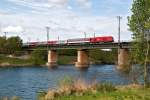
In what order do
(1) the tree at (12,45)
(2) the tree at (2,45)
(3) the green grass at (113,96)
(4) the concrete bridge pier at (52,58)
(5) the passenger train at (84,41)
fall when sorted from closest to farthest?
(3) the green grass at (113,96) < (5) the passenger train at (84,41) < (4) the concrete bridge pier at (52,58) < (2) the tree at (2,45) < (1) the tree at (12,45)

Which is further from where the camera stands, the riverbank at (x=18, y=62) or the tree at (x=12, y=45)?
the tree at (x=12, y=45)

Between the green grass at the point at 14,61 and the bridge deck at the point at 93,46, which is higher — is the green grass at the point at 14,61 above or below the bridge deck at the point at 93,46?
below

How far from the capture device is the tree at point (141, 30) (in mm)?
37866

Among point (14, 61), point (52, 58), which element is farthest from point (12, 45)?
point (52, 58)

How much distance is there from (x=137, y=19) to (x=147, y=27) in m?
1.69

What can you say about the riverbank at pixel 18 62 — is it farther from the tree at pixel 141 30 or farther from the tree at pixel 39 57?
the tree at pixel 141 30

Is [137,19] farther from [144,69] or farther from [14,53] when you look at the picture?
[14,53]

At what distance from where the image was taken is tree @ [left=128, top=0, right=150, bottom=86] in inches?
1491

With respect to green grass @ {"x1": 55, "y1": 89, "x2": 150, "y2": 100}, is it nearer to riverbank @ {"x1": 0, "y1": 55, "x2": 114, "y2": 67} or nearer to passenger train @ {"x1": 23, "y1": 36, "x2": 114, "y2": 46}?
passenger train @ {"x1": 23, "y1": 36, "x2": 114, "y2": 46}

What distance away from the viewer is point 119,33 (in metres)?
134

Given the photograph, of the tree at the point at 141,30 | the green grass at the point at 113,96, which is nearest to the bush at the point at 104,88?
the green grass at the point at 113,96

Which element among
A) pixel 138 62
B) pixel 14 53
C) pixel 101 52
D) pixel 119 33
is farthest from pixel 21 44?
pixel 138 62

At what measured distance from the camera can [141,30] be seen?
3844 cm

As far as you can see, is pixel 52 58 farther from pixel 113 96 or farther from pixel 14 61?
pixel 113 96
